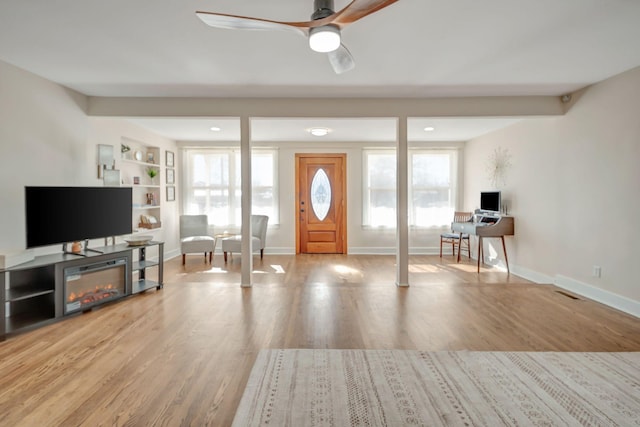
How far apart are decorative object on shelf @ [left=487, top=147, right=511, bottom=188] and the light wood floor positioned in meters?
1.82

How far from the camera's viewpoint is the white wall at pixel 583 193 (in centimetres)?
317

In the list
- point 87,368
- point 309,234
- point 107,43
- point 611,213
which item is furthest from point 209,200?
point 611,213

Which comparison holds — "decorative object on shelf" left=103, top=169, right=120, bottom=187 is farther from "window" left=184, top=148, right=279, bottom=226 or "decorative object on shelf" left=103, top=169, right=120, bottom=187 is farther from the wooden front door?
the wooden front door

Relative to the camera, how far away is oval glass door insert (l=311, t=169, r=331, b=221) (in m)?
6.63

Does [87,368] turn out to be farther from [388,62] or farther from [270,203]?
[270,203]

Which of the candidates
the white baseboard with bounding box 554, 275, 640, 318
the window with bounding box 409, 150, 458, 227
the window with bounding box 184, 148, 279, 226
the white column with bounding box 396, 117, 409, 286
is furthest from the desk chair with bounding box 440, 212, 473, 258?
the window with bounding box 184, 148, 279, 226

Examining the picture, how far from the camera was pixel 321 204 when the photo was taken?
6672 mm

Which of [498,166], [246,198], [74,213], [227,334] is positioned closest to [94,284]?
[74,213]

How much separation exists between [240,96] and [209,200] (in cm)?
319

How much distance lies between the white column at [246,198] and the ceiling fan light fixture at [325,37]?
2.21 meters

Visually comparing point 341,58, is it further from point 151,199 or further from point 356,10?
point 151,199

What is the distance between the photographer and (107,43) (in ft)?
8.37

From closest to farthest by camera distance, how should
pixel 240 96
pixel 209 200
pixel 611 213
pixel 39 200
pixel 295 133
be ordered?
pixel 39 200 → pixel 611 213 → pixel 240 96 → pixel 295 133 → pixel 209 200

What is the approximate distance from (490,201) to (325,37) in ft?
14.8
